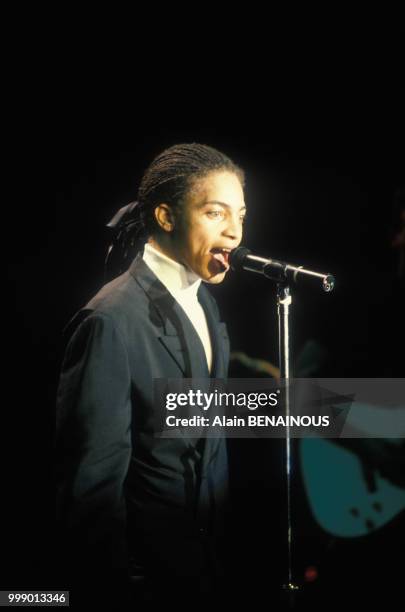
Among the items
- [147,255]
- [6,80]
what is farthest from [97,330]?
[6,80]

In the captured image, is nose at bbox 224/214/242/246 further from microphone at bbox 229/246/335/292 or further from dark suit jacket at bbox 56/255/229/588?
dark suit jacket at bbox 56/255/229/588

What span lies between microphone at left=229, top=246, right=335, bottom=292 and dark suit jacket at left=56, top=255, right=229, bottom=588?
0.23 metres

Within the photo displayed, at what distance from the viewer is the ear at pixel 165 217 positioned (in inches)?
60.9

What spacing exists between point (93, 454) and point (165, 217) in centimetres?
70

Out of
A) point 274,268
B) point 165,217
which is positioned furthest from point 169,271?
point 274,268

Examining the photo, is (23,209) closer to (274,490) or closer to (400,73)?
(274,490)

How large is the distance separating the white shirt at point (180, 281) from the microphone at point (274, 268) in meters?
0.17

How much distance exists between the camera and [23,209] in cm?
222

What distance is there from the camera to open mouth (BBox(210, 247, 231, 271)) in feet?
5.03

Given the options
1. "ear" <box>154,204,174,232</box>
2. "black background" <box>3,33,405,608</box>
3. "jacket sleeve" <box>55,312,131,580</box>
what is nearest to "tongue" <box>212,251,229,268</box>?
"ear" <box>154,204,174,232</box>

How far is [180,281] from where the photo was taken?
62.5 inches

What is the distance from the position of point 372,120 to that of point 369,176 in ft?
0.92

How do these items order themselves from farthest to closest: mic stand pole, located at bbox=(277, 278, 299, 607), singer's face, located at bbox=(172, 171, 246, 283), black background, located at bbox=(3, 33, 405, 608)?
black background, located at bbox=(3, 33, 405, 608) → singer's face, located at bbox=(172, 171, 246, 283) → mic stand pole, located at bbox=(277, 278, 299, 607)

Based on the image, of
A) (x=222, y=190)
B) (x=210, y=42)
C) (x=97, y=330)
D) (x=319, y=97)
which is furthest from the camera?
(x=319, y=97)
